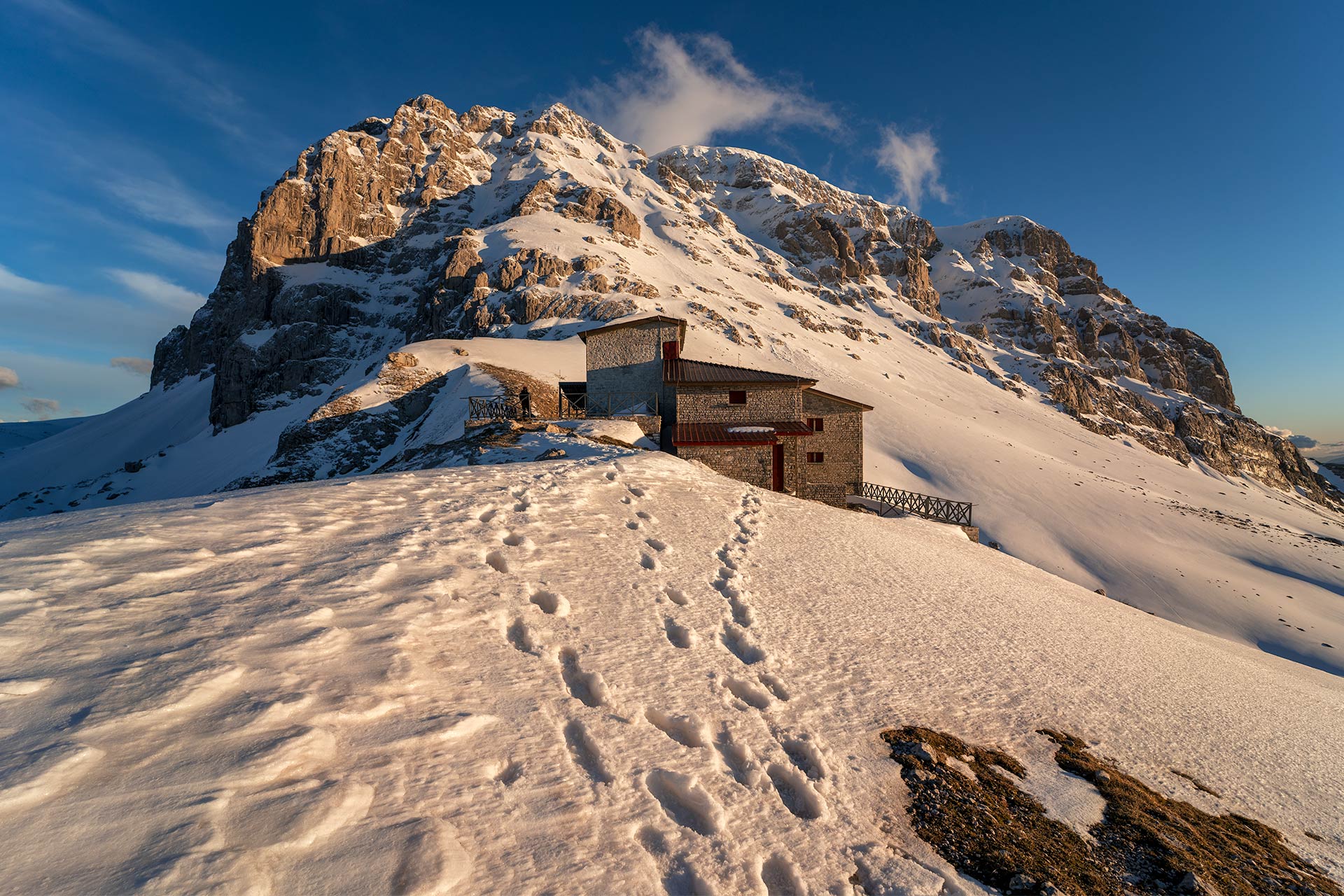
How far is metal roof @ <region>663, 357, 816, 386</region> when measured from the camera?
2320cm

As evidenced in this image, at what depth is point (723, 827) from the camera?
3.64 meters

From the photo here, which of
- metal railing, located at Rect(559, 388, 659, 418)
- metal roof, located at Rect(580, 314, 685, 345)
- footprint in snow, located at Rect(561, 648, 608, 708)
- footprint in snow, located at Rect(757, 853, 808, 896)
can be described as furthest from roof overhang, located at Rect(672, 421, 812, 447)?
footprint in snow, located at Rect(757, 853, 808, 896)

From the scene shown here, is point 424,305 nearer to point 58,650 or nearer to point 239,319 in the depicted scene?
point 239,319

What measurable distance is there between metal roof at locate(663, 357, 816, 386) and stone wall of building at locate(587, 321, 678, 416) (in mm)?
858

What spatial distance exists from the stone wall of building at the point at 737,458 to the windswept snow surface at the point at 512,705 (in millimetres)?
10497

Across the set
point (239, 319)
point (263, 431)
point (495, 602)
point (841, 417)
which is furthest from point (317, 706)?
point (239, 319)

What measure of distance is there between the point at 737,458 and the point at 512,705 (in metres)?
16.8

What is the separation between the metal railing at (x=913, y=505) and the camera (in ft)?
85.0

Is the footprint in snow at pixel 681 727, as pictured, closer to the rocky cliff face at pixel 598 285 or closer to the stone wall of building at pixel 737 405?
the stone wall of building at pixel 737 405

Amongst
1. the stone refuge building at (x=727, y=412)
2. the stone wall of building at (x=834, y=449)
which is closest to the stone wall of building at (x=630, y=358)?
the stone refuge building at (x=727, y=412)

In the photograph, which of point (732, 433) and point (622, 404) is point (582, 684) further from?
point (622, 404)

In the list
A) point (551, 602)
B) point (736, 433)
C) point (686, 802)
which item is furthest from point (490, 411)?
point (686, 802)

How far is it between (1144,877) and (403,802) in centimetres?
566

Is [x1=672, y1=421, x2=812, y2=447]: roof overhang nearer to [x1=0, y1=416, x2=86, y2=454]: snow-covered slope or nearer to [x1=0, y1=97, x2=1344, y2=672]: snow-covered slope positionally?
[x1=0, y1=97, x2=1344, y2=672]: snow-covered slope
